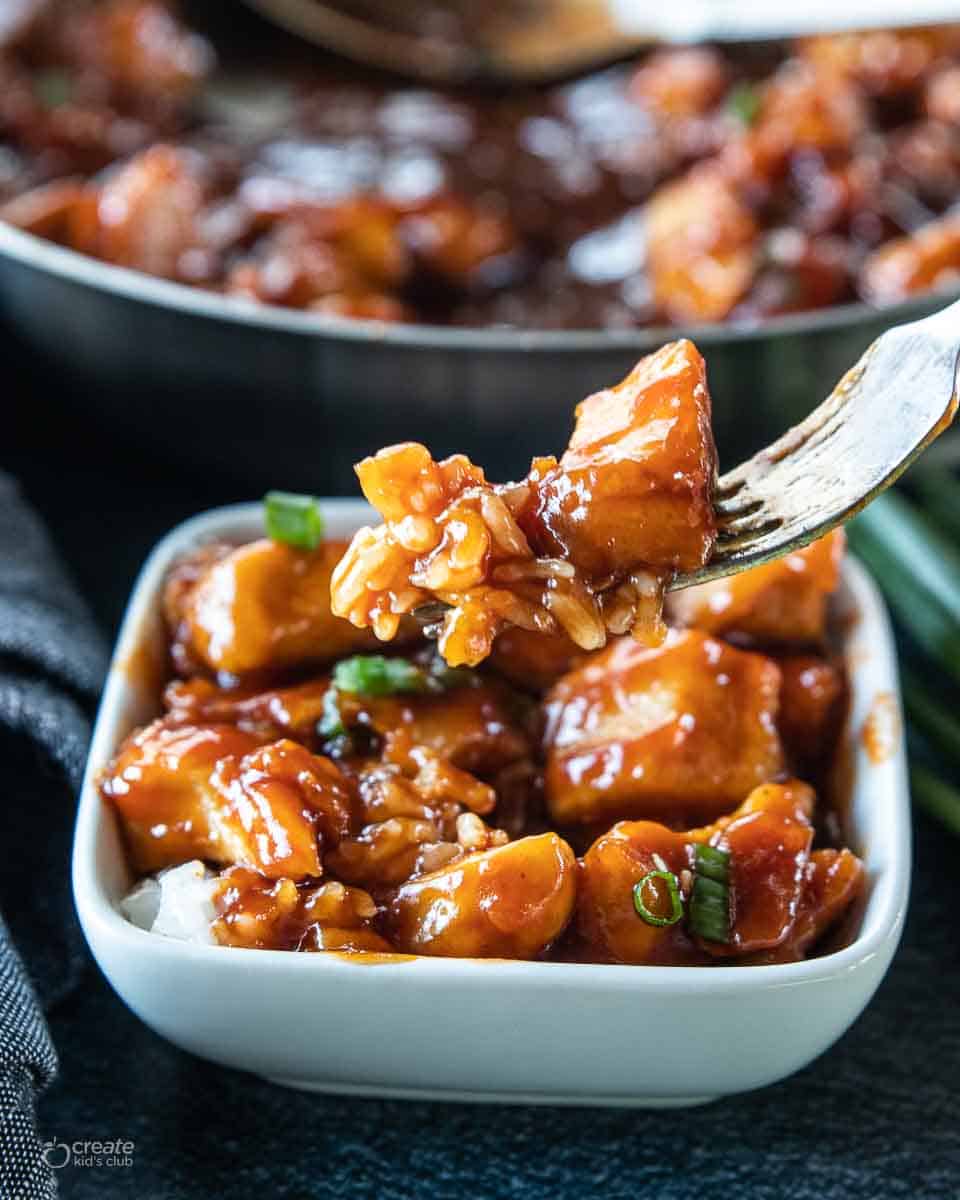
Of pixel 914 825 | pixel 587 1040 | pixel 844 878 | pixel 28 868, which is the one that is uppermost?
pixel 844 878

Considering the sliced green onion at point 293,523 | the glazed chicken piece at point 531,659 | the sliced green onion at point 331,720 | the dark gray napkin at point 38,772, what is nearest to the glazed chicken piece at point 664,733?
the glazed chicken piece at point 531,659

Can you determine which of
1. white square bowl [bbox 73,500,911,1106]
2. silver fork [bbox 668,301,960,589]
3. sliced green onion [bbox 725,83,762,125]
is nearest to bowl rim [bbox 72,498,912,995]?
white square bowl [bbox 73,500,911,1106]

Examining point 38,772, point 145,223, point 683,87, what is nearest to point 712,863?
point 38,772

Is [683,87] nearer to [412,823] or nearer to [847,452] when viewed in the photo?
[847,452]

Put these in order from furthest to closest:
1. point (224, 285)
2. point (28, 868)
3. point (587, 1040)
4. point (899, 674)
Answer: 1. point (224, 285)
2. point (899, 674)
3. point (28, 868)
4. point (587, 1040)

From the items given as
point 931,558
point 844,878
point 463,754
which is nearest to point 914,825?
point 931,558

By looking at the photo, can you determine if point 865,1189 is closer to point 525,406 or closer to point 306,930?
point 306,930
